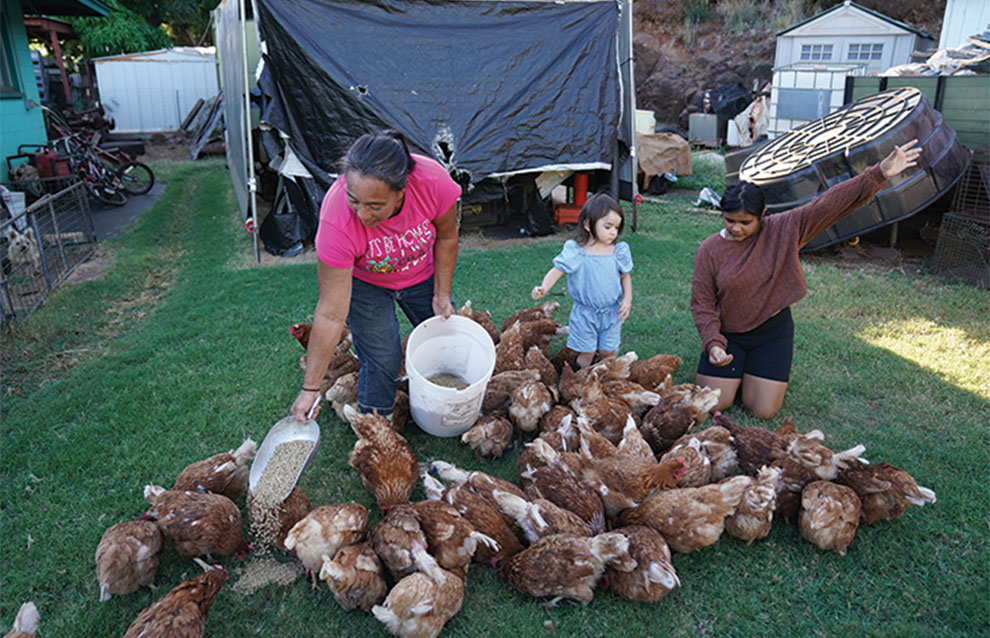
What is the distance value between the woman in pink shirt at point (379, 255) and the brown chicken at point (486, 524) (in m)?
0.79

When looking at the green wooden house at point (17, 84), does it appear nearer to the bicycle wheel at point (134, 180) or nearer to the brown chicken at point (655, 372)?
the bicycle wheel at point (134, 180)

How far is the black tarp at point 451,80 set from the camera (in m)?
7.12

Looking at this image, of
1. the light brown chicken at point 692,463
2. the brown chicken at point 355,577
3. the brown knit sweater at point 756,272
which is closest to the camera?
the brown chicken at point 355,577

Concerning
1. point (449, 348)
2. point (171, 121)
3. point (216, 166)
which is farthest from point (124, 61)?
point (449, 348)

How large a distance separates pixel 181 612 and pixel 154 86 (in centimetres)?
2444

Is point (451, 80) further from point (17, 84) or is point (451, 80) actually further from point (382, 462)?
point (17, 84)

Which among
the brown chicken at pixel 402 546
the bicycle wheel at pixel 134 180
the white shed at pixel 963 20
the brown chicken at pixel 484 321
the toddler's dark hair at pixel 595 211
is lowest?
the bicycle wheel at pixel 134 180

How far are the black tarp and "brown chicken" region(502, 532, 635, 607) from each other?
5791 mm

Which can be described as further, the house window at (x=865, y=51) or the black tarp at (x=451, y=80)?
the house window at (x=865, y=51)

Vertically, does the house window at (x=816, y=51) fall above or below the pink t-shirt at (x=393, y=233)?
above

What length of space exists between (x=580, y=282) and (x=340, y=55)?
4.74 m

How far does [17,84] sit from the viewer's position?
1046 cm

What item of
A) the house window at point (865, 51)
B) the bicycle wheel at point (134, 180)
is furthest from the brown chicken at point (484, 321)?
the house window at point (865, 51)

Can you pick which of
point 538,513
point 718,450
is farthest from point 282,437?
point 718,450
